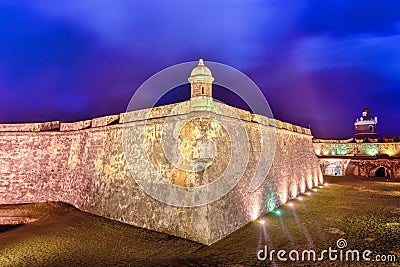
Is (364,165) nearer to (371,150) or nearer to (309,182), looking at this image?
(371,150)

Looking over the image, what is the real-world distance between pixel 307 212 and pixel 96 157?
1051 cm

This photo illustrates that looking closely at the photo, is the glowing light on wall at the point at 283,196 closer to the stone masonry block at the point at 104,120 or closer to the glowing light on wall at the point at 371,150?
the stone masonry block at the point at 104,120

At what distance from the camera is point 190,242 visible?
7941 millimetres

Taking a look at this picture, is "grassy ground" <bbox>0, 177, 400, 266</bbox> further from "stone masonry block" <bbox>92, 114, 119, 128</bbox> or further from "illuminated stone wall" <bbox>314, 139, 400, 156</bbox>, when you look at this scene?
"illuminated stone wall" <bbox>314, 139, 400, 156</bbox>

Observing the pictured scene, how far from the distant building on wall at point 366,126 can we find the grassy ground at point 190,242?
105 ft

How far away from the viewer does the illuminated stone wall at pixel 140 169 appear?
8.68 m

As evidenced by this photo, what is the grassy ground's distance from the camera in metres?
7.03

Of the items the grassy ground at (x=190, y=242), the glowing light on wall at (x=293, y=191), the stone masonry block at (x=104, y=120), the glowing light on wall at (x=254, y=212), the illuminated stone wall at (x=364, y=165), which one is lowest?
the grassy ground at (x=190, y=242)

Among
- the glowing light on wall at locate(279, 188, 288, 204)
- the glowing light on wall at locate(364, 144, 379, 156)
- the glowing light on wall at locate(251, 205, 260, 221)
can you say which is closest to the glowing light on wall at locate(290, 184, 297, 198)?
the glowing light on wall at locate(279, 188, 288, 204)

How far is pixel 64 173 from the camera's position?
47.0 feet

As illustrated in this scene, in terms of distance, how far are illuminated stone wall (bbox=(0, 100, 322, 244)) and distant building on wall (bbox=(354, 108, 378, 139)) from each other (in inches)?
1077

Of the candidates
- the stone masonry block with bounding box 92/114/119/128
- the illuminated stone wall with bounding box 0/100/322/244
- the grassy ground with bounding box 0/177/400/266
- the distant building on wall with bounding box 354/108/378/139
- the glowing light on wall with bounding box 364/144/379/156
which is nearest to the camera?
the grassy ground with bounding box 0/177/400/266

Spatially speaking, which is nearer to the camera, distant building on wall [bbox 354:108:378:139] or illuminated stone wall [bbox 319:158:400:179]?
illuminated stone wall [bbox 319:158:400:179]

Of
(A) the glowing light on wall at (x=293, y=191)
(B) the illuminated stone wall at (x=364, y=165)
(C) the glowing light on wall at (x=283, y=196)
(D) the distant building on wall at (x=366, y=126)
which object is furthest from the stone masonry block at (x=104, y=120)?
(D) the distant building on wall at (x=366, y=126)
